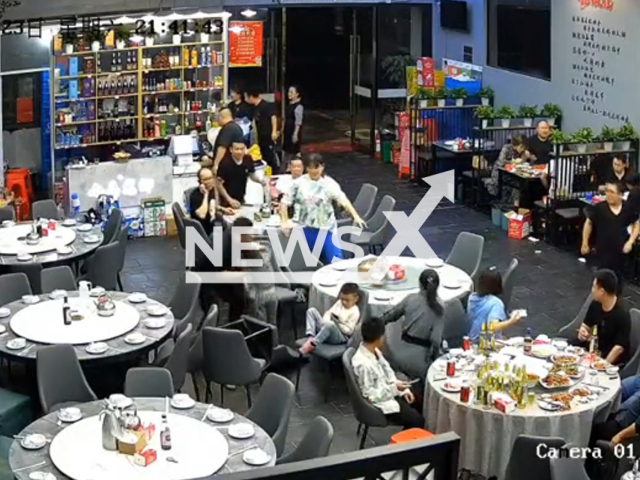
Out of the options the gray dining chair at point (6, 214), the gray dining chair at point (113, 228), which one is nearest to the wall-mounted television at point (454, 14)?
the gray dining chair at point (113, 228)

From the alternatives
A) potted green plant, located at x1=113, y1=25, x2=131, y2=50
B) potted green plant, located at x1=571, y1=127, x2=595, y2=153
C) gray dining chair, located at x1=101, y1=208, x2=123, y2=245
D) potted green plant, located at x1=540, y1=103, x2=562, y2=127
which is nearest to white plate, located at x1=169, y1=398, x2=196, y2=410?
gray dining chair, located at x1=101, y1=208, x2=123, y2=245

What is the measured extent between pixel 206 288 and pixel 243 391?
1454 millimetres

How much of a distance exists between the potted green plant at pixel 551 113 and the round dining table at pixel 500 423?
27.7 ft

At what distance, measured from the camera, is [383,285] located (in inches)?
390

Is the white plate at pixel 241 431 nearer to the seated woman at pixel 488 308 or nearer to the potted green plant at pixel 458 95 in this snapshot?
the seated woman at pixel 488 308

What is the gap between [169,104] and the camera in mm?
15758

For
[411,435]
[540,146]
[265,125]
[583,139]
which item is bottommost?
[411,435]

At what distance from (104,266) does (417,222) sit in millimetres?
4984

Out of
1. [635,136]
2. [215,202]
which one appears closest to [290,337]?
[215,202]

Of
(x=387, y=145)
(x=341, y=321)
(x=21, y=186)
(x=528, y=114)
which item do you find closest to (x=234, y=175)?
(x=341, y=321)

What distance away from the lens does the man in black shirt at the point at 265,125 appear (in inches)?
614

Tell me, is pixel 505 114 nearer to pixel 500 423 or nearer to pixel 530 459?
pixel 500 423

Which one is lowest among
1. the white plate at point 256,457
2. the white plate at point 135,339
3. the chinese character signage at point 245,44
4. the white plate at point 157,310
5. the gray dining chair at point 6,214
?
the white plate at point 256,457

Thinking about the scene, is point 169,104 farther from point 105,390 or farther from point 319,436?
point 319,436
